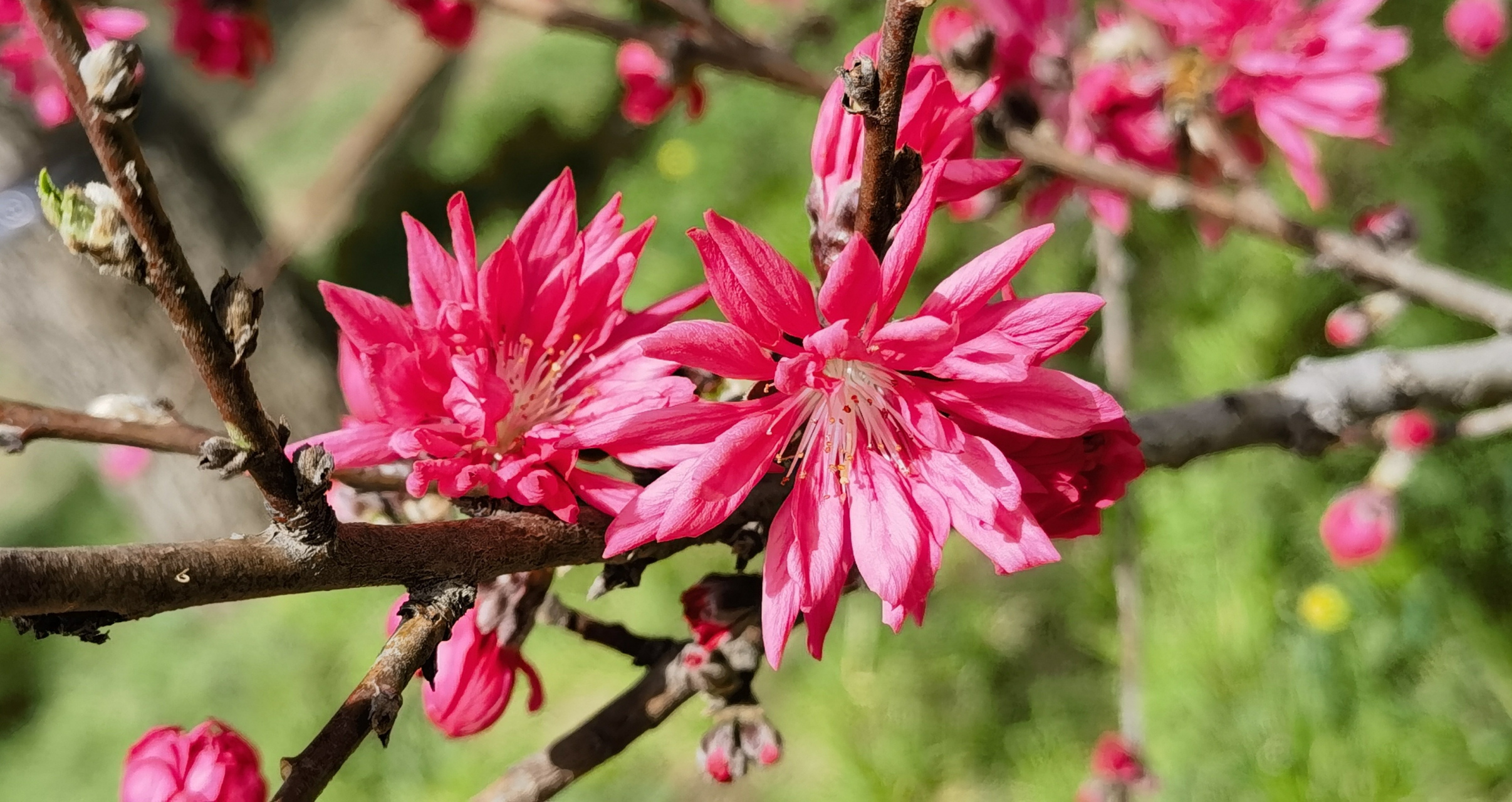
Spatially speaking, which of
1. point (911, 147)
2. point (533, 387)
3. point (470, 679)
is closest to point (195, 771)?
point (470, 679)

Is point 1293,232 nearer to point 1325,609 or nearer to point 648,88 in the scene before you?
point 648,88

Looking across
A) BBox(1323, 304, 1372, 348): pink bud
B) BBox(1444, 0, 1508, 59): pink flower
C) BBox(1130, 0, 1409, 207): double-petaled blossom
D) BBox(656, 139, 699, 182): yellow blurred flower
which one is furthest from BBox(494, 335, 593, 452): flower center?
BBox(656, 139, 699, 182): yellow blurred flower

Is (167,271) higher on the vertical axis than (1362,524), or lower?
higher

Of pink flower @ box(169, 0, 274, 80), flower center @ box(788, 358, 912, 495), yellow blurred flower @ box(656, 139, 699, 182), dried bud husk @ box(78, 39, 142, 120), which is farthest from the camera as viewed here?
yellow blurred flower @ box(656, 139, 699, 182)

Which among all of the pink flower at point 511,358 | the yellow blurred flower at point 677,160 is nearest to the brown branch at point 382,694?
the pink flower at point 511,358

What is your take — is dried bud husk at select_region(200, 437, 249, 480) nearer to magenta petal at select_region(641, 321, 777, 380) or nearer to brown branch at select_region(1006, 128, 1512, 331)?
magenta petal at select_region(641, 321, 777, 380)
